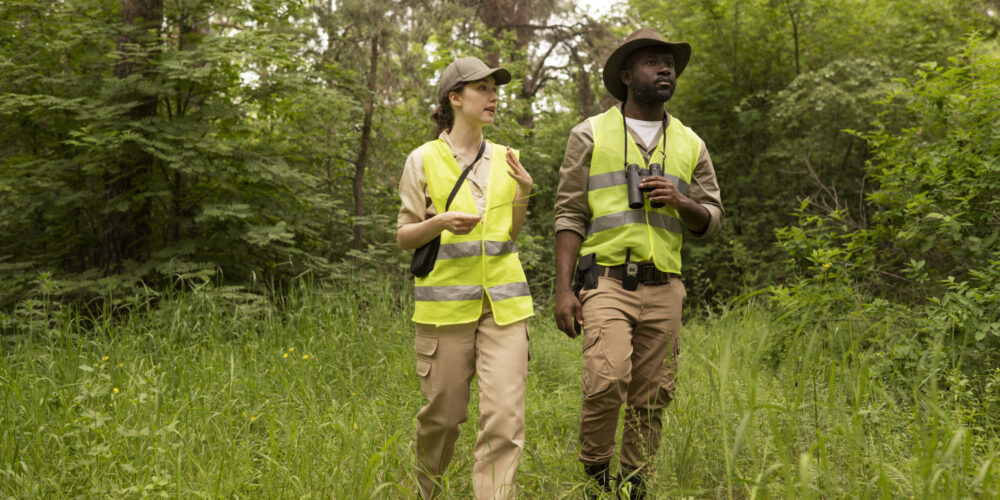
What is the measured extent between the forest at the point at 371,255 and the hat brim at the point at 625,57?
1.33m

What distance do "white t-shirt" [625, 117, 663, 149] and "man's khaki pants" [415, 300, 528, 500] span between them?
1.15 meters

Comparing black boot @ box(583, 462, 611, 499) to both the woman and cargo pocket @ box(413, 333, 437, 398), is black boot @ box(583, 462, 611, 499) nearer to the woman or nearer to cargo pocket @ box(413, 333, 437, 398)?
the woman

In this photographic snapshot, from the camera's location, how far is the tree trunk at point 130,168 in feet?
21.1

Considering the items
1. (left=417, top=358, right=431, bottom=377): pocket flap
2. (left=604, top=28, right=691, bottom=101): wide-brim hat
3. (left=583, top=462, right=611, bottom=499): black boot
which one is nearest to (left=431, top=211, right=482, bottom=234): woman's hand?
(left=417, top=358, right=431, bottom=377): pocket flap

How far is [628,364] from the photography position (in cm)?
308

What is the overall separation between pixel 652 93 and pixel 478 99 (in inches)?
34.3

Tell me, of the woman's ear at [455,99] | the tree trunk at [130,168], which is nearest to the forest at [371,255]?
the tree trunk at [130,168]

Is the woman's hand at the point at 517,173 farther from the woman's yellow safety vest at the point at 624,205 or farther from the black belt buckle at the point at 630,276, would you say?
the black belt buckle at the point at 630,276

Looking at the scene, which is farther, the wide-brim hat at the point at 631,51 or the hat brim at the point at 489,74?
the wide-brim hat at the point at 631,51

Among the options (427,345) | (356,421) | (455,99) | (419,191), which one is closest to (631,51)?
(455,99)

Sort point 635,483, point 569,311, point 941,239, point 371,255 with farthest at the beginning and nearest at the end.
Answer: point 371,255, point 941,239, point 569,311, point 635,483

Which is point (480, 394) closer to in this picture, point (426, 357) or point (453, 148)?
point (426, 357)

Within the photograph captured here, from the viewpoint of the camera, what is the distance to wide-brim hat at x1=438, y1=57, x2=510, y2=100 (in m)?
3.06

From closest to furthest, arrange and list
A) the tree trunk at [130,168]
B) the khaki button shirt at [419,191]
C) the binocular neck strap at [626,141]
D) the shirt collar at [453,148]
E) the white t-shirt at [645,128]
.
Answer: the khaki button shirt at [419,191]
the shirt collar at [453,148]
the binocular neck strap at [626,141]
the white t-shirt at [645,128]
the tree trunk at [130,168]
